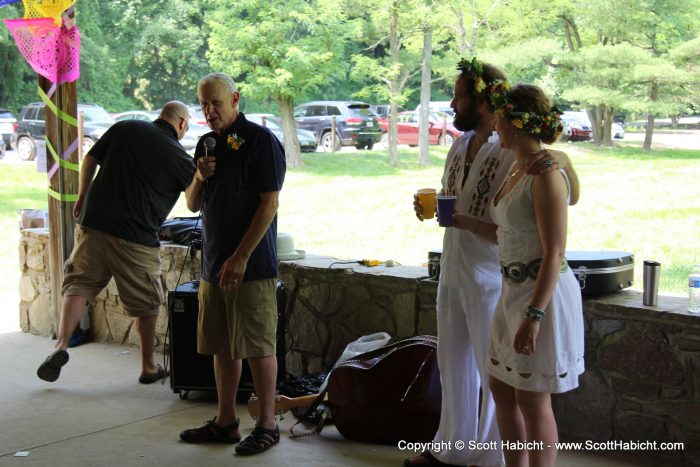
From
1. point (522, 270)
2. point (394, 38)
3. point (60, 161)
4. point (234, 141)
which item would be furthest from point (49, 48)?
point (394, 38)

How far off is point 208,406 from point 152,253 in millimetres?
1030

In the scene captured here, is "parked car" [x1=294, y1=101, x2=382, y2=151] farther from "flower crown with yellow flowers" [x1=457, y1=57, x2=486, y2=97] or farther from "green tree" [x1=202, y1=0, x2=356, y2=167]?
"flower crown with yellow flowers" [x1=457, y1=57, x2=486, y2=97]

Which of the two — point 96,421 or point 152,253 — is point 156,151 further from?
point 96,421

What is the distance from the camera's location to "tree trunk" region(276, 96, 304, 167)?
631 inches

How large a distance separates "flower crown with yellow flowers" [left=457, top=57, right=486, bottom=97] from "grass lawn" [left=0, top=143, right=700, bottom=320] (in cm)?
357

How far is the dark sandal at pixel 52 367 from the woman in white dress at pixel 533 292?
294 centimetres

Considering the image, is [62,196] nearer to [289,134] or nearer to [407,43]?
[289,134]

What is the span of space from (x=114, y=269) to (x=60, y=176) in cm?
131

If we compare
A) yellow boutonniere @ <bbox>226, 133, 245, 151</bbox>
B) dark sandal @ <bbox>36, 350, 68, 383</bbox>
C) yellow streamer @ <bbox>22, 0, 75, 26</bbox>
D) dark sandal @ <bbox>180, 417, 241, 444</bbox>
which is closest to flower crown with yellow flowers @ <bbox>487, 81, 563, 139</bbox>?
yellow boutonniere @ <bbox>226, 133, 245, 151</bbox>

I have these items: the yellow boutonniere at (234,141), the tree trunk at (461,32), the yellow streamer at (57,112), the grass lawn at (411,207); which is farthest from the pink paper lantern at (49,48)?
the tree trunk at (461,32)

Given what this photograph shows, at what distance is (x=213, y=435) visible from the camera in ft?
13.1

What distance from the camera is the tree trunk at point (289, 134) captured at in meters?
16.0

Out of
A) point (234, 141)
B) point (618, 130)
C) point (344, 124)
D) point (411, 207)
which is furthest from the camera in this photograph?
point (344, 124)

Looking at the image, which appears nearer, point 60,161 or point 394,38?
point 60,161
